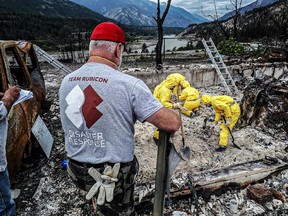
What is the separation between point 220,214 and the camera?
8.65 feet

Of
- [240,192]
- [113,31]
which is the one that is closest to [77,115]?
[113,31]

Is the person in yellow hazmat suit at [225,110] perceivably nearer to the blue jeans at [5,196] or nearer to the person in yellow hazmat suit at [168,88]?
the person in yellow hazmat suit at [168,88]

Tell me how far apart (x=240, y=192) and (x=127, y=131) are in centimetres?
220

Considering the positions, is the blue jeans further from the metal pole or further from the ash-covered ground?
the metal pole

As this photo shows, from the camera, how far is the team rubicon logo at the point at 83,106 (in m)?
1.40

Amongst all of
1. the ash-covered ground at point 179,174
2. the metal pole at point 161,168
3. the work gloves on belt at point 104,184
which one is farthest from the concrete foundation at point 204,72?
the work gloves on belt at point 104,184

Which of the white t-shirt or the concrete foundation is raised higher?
the white t-shirt

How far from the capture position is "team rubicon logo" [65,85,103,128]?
1.40 m

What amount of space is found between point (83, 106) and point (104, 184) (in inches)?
24.2

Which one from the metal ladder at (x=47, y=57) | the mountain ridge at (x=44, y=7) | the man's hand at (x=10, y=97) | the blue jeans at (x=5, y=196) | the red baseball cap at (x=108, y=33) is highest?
the mountain ridge at (x=44, y=7)

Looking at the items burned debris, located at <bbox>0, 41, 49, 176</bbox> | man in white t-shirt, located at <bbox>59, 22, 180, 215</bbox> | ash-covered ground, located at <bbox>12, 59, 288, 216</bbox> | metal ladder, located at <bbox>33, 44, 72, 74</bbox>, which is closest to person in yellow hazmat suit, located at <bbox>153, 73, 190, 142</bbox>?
ash-covered ground, located at <bbox>12, 59, 288, 216</bbox>

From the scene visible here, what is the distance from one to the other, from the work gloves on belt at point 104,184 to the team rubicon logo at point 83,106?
0.37 m

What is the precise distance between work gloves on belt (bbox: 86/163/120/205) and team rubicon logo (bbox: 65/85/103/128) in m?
0.37

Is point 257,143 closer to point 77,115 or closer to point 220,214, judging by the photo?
point 220,214
